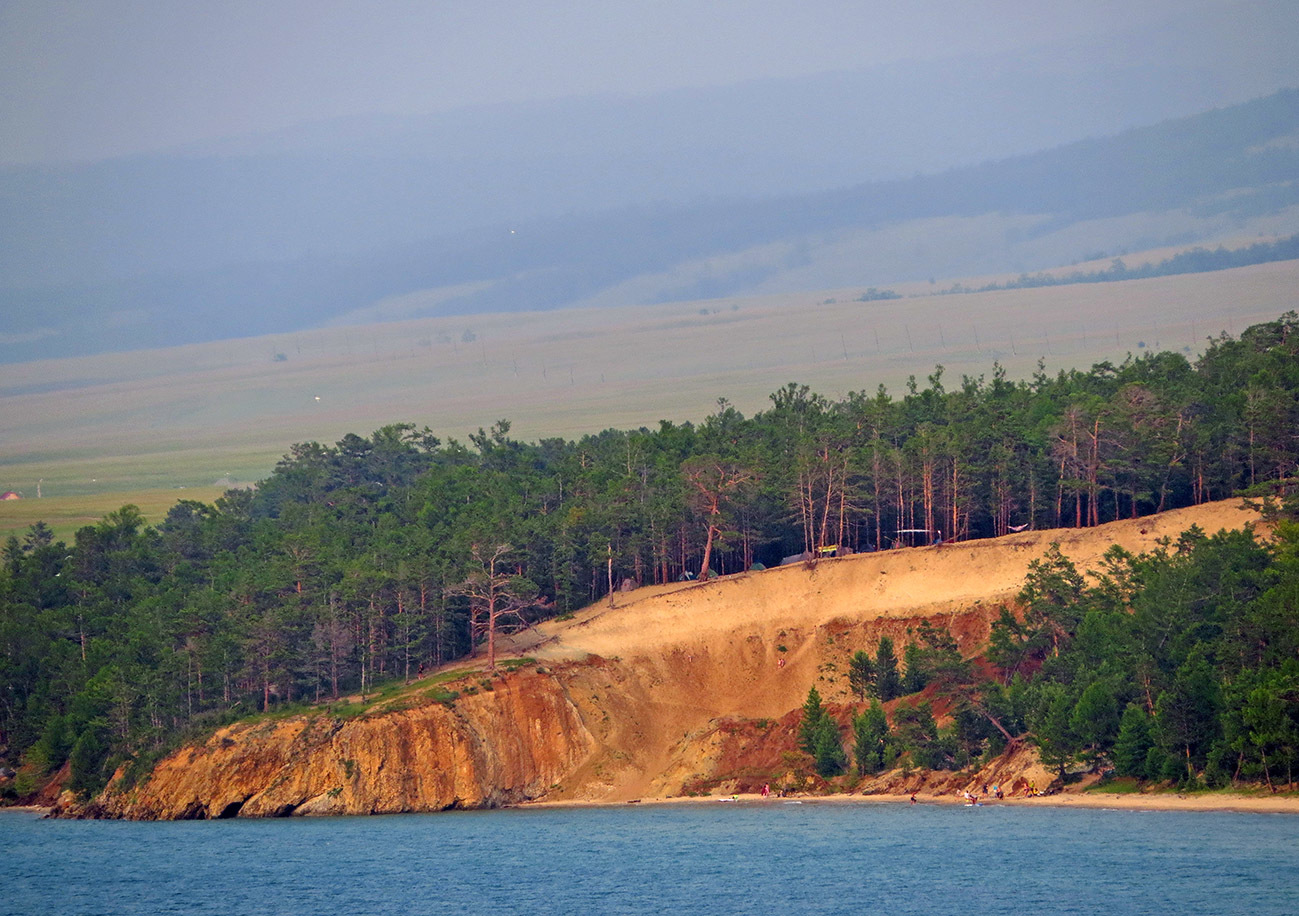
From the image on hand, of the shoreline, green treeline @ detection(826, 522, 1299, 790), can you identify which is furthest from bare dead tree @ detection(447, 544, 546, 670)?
green treeline @ detection(826, 522, 1299, 790)

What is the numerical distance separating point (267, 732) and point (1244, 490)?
66.4m

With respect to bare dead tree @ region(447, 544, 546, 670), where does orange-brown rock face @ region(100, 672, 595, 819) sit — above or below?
below

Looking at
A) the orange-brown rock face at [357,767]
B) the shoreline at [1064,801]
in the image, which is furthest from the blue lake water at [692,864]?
the orange-brown rock face at [357,767]

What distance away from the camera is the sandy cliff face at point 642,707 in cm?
10688

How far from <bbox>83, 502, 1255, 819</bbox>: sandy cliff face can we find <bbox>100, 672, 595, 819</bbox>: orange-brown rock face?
0.29 ft

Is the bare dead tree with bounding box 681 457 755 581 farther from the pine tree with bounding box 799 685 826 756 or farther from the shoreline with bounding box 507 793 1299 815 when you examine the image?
the shoreline with bounding box 507 793 1299 815

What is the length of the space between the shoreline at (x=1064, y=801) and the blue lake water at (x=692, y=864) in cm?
123

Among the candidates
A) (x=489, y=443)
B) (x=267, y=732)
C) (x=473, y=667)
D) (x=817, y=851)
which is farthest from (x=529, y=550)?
(x=489, y=443)

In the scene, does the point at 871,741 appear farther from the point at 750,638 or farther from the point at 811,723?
the point at 750,638

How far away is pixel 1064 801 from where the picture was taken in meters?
95.8

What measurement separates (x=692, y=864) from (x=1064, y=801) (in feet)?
73.1

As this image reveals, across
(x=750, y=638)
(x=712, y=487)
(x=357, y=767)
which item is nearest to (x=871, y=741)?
(x=750, y=638)

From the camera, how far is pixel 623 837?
9569 centimetres

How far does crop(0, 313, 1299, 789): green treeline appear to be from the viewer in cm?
11800
